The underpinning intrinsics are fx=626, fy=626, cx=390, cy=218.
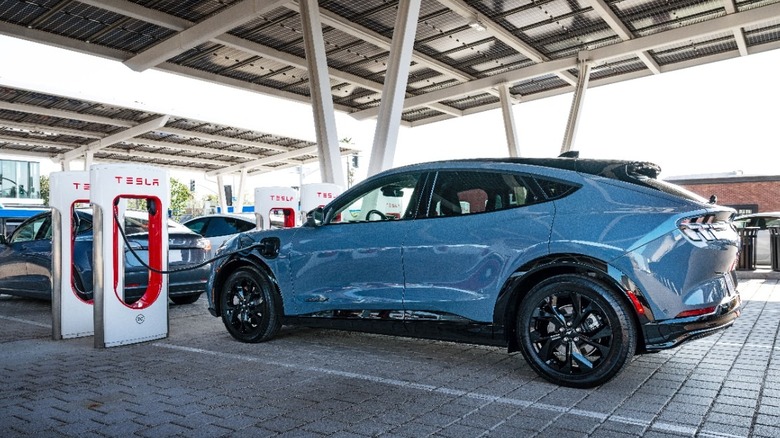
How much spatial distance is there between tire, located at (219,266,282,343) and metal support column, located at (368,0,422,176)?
28.0 feet

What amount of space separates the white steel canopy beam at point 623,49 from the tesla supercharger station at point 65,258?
1789 cm

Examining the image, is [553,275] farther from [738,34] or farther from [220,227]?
[738,34]

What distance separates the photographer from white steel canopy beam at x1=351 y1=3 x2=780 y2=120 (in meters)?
17.7

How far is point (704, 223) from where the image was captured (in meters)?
4.14

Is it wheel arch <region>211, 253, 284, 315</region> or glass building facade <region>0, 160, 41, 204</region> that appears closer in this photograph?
wheel arch <region>211, 253, 284, 315</region>

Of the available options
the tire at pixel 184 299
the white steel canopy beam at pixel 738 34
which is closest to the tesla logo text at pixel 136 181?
the tire at pixel 184 299

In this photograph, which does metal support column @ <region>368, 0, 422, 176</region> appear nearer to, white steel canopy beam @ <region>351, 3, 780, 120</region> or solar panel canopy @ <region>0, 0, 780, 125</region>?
solar panel canopy @ <region>0, 0, 780, 125</region>

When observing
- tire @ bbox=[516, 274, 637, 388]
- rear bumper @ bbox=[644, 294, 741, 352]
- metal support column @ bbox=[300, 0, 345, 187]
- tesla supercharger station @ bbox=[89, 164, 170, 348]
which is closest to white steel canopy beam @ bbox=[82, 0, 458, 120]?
metal support column @ bbox=[300, 0, 345, 187]

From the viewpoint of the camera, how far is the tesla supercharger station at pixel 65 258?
22.5 feet

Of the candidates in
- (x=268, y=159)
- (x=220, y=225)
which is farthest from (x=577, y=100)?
(x=268, y=159)

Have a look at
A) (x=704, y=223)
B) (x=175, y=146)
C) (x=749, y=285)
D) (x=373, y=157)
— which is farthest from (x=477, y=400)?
(x=175, y=146)

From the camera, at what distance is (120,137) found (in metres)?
32.8

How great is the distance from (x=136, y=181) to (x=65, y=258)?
1.47 meters

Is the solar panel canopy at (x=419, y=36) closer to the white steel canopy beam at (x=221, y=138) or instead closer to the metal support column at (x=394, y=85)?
the metal support column at (x=394, y=85)
